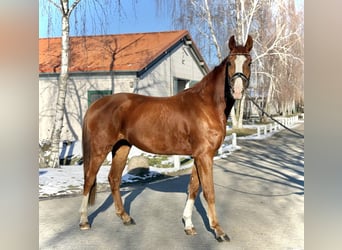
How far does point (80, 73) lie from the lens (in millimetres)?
2633

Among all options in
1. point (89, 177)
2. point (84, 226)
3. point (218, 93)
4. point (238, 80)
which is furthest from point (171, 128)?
point (84, 226)

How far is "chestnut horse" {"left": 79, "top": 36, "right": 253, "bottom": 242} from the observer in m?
2.24

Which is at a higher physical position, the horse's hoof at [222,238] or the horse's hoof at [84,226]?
the horse's hoof at [84,226]

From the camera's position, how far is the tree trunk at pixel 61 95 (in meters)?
2.47

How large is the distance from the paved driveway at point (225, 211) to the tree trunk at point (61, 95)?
420mm

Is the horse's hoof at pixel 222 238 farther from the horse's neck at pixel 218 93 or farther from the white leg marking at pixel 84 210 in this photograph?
the white leg marking at pixel 84 210

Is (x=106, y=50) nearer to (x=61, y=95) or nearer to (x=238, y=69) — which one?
(x=61, y=95)

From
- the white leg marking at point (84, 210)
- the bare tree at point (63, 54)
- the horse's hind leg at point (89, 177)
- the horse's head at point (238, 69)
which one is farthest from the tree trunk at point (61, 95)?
the horse's head at point (238, 69)

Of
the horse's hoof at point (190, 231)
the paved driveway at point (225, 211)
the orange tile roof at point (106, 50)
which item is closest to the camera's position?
the paved driveway at point (225, 211)

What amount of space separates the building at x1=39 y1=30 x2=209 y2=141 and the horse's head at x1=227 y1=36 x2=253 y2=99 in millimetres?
760

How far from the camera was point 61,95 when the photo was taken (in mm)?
2605
